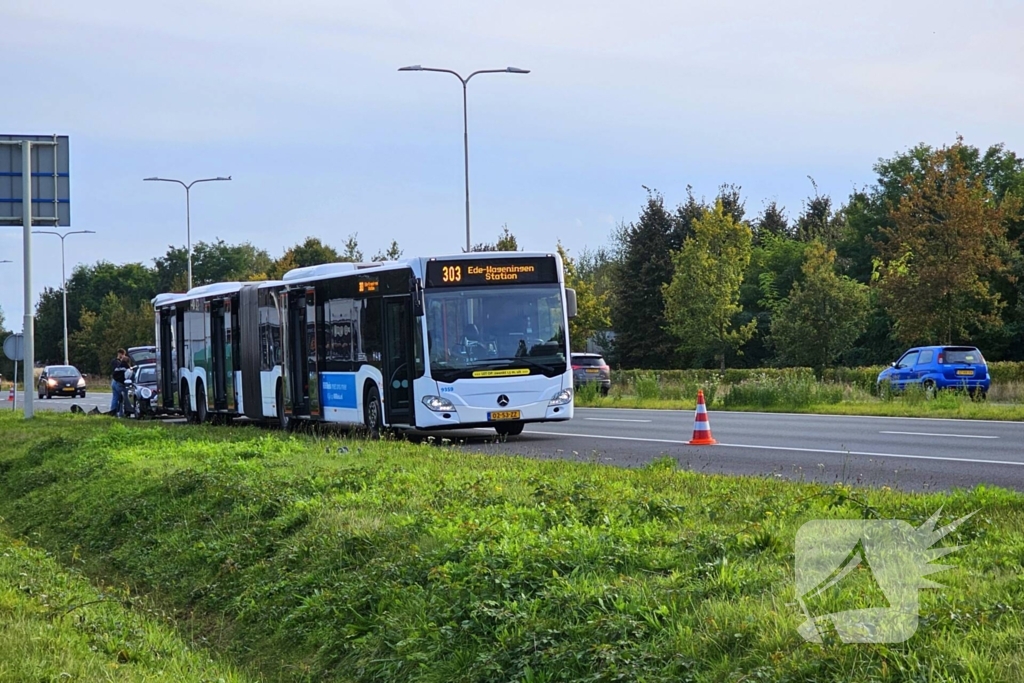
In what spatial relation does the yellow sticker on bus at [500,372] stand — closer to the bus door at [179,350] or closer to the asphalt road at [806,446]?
the asphalt road at [806,446]

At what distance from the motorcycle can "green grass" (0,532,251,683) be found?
3015cm

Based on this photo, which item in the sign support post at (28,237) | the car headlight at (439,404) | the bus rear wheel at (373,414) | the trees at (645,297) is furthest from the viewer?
the trees at (645,297)

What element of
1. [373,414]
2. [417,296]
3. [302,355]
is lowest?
[373,414]

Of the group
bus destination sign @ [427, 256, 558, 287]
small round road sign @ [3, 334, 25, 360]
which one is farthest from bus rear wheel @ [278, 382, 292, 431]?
small round road sign @ [3, 334, 25, 360]

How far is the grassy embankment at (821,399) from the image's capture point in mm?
28906

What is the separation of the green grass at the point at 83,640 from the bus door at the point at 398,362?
11.0m

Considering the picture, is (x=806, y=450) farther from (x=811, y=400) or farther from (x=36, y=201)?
(x=36, y=201)

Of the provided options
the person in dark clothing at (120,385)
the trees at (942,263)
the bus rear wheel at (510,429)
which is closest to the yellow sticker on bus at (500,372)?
the bus rear wheel at (510,429)

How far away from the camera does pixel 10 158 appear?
3359cm

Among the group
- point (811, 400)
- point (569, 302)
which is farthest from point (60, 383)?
point (569, 302)

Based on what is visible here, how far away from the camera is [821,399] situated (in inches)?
1324

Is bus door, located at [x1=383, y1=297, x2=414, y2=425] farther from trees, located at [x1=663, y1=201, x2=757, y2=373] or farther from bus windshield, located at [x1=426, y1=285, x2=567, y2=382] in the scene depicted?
trees, located at [x1=663, y1=201, x2=757, y2=373]

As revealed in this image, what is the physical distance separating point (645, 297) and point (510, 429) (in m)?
53.0

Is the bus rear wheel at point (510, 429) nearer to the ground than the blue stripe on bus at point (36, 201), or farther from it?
nearer to the ground
